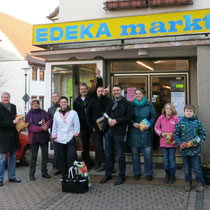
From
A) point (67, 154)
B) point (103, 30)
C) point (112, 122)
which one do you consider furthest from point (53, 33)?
point (67, 154)

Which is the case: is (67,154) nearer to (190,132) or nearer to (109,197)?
(109,197)

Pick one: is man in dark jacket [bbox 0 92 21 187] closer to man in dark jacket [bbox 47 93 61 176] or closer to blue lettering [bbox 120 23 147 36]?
man in dark jacket [bbox 47 93 61 176]

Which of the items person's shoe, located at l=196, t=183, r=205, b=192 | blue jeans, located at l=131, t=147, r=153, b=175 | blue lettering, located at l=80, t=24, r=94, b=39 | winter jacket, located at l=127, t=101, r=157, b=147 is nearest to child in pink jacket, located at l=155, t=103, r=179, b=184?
winter jacket, located at l=127, t=101, r=157, b=147

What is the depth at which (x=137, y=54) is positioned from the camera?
7.92m

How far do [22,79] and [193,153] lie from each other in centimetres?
2730

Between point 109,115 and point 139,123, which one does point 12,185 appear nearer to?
point 109,115

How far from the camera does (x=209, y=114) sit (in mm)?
6875

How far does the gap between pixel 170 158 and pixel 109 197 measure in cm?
159

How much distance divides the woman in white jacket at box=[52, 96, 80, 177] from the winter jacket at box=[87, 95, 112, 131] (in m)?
0.73

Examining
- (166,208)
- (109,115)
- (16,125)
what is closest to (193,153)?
(166,208)

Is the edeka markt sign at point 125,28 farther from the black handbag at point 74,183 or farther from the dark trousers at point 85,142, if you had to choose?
the black handbag at point 74,183

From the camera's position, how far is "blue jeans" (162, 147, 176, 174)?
20.5ft

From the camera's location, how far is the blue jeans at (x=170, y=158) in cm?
625

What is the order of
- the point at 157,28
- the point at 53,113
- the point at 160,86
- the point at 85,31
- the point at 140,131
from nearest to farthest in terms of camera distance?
the point at 140,131 → the point at 157,28 → the point at 53,113 → the point at 85,31 → the point at 160,86
